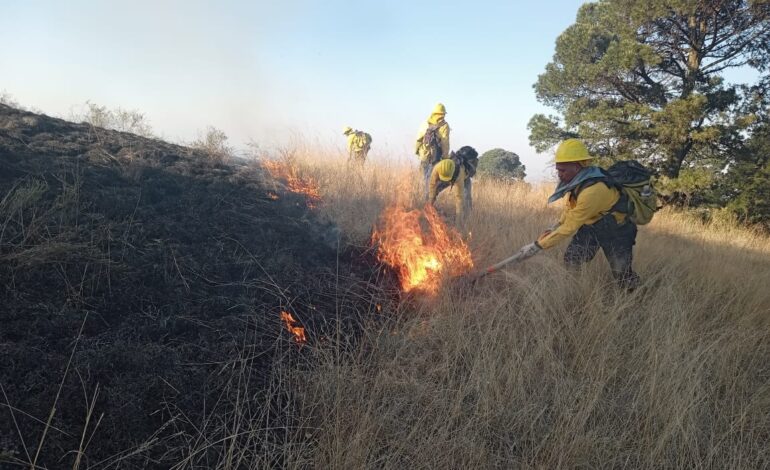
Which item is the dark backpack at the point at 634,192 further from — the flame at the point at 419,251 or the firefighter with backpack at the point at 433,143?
the firefighter with backpack at the point at 433,143

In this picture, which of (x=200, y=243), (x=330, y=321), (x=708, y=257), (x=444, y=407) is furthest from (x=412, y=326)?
(x=708, y=257)

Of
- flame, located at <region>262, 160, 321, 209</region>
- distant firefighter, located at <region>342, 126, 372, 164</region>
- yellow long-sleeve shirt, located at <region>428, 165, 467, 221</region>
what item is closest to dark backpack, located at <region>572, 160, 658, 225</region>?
yellow long-sleeve shirt, located at <region>428, 165, 467, 221</region>

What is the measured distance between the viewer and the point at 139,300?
272cm

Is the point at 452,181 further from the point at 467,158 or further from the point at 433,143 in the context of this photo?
the point at 433,143

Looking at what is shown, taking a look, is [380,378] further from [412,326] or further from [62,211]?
[62,211]

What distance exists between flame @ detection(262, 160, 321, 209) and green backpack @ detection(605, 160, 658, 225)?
3.57 m

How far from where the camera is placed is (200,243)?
368cm

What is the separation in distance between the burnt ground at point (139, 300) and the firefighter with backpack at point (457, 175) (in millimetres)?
1940

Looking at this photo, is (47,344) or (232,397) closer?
(47,344)

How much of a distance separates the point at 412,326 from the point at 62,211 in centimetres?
269

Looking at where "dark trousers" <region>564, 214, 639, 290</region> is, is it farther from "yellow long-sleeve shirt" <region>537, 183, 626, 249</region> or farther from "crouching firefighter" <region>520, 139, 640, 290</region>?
"yellow long-sleeve shirt" <region>537, 183, 626, 249</region>

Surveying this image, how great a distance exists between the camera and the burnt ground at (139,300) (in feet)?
6.28

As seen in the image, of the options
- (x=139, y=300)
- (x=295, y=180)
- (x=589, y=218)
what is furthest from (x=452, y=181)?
(x=139, y=300)

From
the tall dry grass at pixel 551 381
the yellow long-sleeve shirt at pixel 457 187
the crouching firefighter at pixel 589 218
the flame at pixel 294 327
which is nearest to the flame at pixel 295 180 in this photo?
the yellow long-sleeve shirt at pixel 457 187
